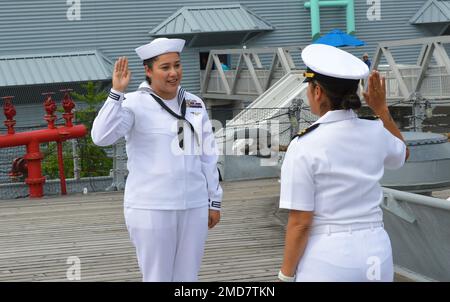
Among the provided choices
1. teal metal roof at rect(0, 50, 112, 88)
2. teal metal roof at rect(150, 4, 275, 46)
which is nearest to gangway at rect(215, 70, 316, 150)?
teal metal roof at rect(0, 50, 112, 88)

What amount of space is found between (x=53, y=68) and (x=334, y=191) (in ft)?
74.6

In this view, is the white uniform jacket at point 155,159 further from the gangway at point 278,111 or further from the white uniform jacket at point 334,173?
the gangway at point 278,111

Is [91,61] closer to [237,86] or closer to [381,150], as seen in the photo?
[237,86]

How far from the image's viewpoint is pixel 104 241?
7223 millimetres

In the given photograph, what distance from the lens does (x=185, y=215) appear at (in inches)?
159

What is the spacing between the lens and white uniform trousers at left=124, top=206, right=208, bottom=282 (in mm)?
3980

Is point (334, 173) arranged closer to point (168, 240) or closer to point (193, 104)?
point (168, 240)

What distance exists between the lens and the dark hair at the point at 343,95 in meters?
2.86

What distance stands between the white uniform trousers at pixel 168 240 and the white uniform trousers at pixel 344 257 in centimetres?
122

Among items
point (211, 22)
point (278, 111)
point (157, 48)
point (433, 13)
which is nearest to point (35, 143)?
point (278, 111)

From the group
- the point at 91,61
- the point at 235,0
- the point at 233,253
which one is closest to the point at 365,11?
the point at 235,0
